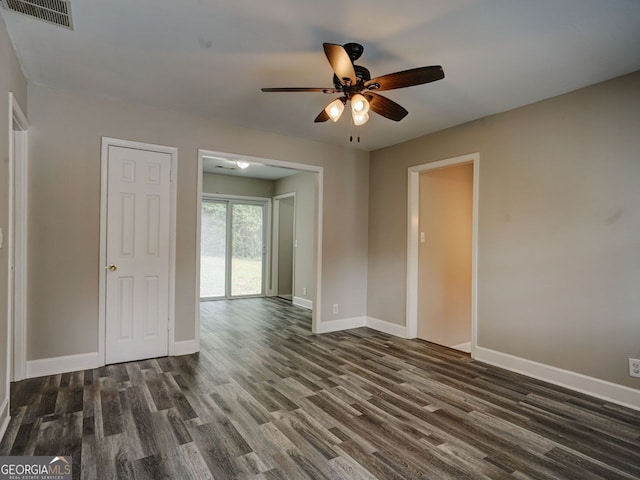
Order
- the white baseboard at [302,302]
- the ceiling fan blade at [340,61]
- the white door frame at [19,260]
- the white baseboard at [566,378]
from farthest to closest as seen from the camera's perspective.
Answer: the white baseboard at [302,302]
the white door frame at [19,260]
the white baseboard at [566,378]
the ceiling fan blade at [340,61]

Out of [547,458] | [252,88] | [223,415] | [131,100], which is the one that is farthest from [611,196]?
[131,100]

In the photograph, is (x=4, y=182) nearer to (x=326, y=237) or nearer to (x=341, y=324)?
(x=326, y=237)

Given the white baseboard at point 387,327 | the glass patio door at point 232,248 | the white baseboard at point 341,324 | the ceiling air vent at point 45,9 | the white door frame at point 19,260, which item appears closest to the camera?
the ceiling air vent at point 45,9

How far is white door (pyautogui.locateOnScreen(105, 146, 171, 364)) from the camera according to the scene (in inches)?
135

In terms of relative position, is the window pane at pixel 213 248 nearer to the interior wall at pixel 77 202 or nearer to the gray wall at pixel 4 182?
the interior wall at pixel 77 202

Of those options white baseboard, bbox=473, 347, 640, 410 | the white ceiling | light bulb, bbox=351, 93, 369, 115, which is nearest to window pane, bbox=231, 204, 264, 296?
the white ceiling

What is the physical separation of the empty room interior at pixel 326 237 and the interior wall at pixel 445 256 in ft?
0.14

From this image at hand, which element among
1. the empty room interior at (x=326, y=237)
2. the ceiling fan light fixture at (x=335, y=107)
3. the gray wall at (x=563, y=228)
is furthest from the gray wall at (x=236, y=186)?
the ceiling fan light fixture at (x=335, y=107)

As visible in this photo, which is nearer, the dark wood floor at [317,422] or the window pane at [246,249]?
the dark wood floor at [317,422]

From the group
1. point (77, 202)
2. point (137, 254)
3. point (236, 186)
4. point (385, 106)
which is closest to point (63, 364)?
point (137, 254)

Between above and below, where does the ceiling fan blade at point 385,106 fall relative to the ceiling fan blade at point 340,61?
below

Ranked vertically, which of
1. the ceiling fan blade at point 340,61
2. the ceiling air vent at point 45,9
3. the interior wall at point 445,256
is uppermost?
the ceiling air vent at point 45,9

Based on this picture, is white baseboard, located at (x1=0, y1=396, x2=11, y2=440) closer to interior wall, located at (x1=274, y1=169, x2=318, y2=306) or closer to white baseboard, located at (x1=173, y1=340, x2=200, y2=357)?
white baseboard, located at (x1=173, y1=340, x2=200, y2=357)

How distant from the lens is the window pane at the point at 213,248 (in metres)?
6.96
